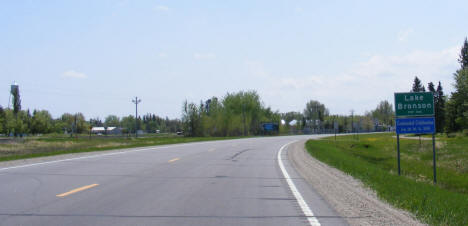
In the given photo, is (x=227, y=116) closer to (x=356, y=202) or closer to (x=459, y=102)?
(x=459, y=102)

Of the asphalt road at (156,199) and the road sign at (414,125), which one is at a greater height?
the road sign at (414,125)

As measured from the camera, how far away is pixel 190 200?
971 cm

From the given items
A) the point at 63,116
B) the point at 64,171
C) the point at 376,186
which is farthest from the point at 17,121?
the point at 376,186

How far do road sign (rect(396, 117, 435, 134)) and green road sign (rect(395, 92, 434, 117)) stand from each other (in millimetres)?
270

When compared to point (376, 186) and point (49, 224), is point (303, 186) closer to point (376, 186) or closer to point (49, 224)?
point (376, 186)

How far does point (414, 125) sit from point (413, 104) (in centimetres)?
89

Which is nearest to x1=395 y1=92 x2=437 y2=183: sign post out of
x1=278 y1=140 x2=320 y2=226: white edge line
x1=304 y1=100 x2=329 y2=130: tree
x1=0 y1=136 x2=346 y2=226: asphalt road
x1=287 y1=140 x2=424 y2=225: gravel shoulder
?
x1=287 y1=140 x2=424 y2=225: gravel shoulder

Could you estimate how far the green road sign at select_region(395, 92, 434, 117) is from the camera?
1795cm

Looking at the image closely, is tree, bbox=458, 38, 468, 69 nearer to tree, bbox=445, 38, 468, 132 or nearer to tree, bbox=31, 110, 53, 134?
tree, bbox=445, 38, 468, 132

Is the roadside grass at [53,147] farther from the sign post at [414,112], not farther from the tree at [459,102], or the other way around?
the tree at [459,102]

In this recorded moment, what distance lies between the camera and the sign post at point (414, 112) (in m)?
18.0

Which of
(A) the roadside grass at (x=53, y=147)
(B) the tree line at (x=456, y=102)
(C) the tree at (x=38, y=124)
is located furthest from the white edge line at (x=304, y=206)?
(C) the tree at (x=38, y=124)

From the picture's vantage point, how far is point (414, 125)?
18.3 metres

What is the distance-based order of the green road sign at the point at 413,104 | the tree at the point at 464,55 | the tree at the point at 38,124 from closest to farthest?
the green road sign at the point at 413,104, the tree at the point at 464,55, the tree at the point at 38,124
